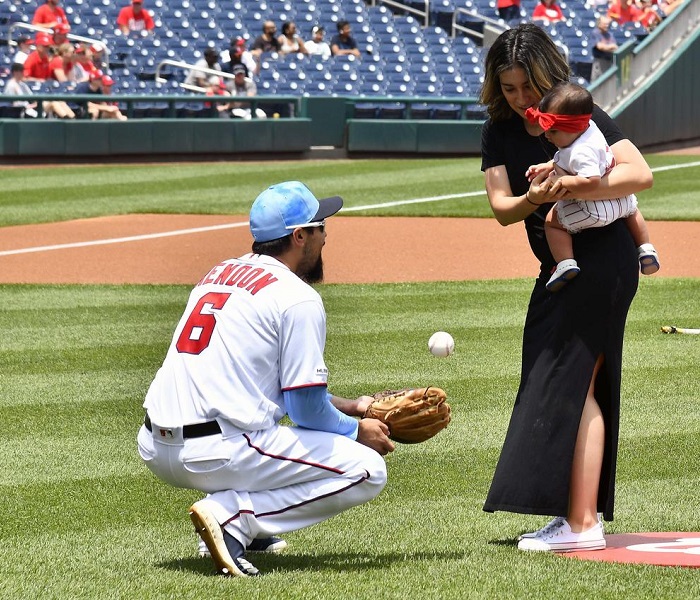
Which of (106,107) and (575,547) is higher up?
(575,547)

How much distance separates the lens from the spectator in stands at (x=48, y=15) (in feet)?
71.1

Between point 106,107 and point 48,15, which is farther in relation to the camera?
point 48,15

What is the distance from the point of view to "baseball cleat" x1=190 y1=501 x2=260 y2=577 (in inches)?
152

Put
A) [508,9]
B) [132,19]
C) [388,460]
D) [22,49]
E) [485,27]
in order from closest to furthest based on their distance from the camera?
[388,460], [22,49], [132,19], [508,9], [485,27]

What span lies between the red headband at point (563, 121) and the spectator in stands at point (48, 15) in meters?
19.1

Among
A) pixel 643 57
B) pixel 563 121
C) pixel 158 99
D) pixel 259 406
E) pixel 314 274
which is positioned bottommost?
pixel 158 99

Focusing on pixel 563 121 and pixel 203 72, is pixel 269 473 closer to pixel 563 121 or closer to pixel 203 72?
pixel 563 121

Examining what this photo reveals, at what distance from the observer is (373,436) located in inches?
162

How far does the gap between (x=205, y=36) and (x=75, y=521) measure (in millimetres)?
19392

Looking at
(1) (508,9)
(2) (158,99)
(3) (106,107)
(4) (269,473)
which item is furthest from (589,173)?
(1) (508,9)

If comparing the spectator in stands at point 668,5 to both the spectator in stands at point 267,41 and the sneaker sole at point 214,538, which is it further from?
the sneaker sole at point 214,538

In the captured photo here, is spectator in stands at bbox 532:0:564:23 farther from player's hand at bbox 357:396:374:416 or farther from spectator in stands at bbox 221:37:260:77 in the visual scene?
player's hand at bbox 357:396:374:416

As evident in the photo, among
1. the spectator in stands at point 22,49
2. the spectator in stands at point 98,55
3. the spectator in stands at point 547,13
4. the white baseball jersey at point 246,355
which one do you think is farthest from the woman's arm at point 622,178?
the spectator in stands at point 547,13

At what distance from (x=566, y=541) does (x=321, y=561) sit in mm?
830
